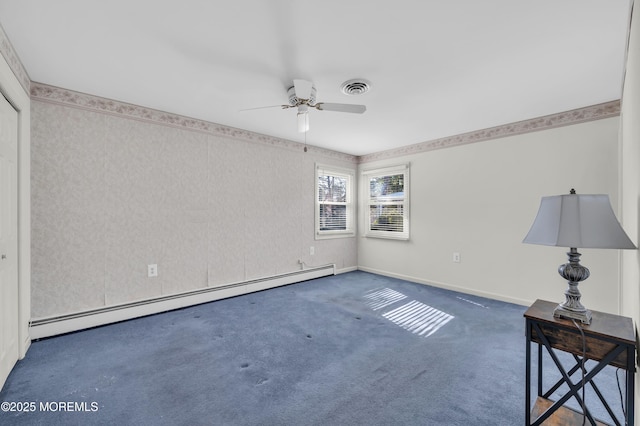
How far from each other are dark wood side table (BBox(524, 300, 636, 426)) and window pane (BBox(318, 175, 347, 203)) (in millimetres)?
3672

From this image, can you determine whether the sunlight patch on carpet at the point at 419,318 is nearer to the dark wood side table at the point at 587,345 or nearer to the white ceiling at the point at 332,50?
the dark wood side table at the point at 587,345

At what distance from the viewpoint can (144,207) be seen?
302 centimetres

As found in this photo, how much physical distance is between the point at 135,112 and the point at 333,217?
3.32m

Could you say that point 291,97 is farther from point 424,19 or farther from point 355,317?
point 355,317

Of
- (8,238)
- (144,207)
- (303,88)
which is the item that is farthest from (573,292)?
(144,207)

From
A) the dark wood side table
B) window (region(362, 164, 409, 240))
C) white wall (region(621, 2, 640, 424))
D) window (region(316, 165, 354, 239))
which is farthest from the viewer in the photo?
window (region(316, 165, 354, 239))

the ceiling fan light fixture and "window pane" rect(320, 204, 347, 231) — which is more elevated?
the ceiling fan light fixture

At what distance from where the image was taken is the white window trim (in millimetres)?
4758

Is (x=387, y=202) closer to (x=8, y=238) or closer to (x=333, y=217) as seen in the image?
(x=333, y=217)

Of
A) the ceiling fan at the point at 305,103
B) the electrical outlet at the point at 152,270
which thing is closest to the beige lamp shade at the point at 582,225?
the ceiling fan at the point at 305,103

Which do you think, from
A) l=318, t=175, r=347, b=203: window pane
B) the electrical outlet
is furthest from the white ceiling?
l=318, t=175, r=347, b=203: window pane

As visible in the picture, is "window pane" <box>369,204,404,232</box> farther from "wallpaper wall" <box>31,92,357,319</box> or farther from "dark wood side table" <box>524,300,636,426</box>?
"dark wood side table" <box>524,300,636,426</box>

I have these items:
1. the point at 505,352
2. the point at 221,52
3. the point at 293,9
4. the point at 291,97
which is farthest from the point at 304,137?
the point at 505,352

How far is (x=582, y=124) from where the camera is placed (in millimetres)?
2980
